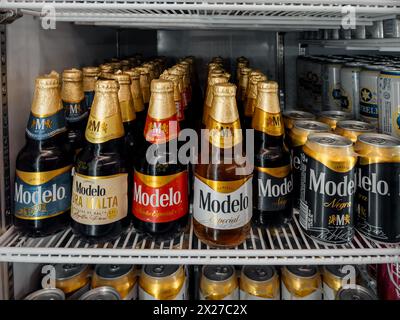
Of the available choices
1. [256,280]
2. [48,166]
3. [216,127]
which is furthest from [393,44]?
[48,166]

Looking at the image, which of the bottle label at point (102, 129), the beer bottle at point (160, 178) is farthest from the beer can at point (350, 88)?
the bottle label at point (102, 129)

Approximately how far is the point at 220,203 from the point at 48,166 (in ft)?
1.25

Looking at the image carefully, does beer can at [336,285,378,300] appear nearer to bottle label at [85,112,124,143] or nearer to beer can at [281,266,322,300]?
beer can at [281,266,322,300]

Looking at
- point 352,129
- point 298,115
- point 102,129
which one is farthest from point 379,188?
point 102,129

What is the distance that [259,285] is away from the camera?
887 mm

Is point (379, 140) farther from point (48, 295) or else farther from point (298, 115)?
point (48, 295)

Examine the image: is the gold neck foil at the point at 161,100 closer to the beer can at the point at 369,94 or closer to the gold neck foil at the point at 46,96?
the gold neck foil at the point at 46,96

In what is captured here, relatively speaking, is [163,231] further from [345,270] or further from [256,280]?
[345,270]

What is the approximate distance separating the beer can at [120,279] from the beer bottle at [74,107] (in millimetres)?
307

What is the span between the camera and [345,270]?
0.92 metres

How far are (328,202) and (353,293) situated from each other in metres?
0.25

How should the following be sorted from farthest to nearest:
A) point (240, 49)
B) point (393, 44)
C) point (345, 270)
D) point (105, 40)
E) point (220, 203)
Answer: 1. point (240, 49)
2. point (105, 40)
3. point (393, 44)
4. point (345, 270)
5. point (220, 203)

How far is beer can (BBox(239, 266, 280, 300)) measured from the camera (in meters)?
0.89

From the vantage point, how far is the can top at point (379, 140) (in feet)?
2.63
